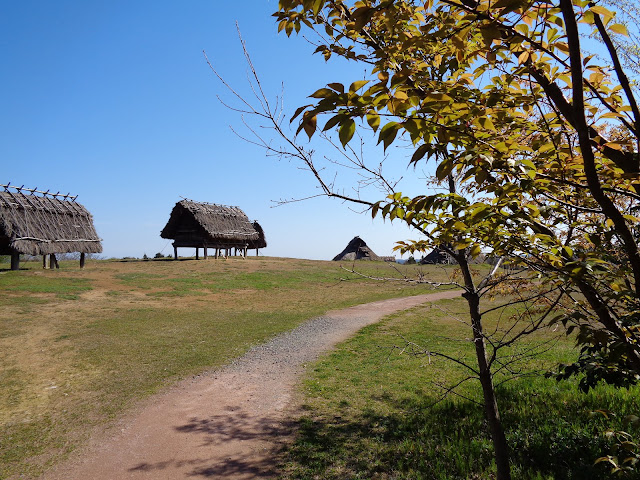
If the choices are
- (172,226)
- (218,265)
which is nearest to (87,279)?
(218,265)

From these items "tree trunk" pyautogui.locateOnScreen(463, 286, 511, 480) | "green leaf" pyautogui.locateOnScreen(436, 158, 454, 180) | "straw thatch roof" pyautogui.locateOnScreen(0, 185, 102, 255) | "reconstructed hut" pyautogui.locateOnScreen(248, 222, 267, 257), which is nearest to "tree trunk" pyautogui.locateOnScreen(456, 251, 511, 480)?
"tree trunk" pyautogui.locateOnScreen(463, 286, 511, 480)

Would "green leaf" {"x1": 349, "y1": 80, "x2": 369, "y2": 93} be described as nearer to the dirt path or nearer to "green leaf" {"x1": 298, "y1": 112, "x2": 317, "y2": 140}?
"green leaf" {"x1": 298, "y1": 112, "x2": 317, "y2": 140}

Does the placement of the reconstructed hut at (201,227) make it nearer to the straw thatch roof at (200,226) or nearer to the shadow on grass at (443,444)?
the straw thatch roof at (200,226)

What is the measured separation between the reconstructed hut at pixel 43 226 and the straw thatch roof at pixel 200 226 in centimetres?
760

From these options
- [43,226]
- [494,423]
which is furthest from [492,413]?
[43,226]

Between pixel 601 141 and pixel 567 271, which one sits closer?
pixel 601 141

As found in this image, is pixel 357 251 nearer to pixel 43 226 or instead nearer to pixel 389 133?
pixel 43 226

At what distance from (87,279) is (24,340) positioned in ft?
38.9

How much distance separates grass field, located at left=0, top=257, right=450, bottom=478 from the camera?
6500 millimetres

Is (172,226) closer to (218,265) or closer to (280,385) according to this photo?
(218,265)

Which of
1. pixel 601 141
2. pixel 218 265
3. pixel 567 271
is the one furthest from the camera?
pixel 218 265

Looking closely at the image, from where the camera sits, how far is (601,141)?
A: 194 centimetres

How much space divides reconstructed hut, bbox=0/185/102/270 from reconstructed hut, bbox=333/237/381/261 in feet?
93.7

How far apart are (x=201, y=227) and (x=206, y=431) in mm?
29877
